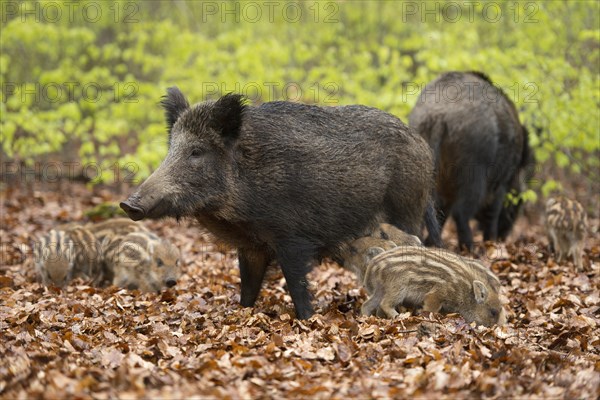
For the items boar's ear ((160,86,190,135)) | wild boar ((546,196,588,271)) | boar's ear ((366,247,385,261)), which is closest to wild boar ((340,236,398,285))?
boar's ear ((366,247,385,261))

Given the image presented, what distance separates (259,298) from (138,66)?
14307 millimetres

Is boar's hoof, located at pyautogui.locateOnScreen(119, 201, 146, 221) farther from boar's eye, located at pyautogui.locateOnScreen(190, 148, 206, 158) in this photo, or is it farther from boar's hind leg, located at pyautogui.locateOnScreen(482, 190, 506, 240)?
boar's hind leg, located at pyautogui.locateOnScreen(482, 190, 506, 240)

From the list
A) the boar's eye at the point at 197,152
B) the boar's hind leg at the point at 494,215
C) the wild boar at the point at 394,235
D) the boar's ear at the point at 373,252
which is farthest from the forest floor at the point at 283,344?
the boar's hind leg at the point at 494,215

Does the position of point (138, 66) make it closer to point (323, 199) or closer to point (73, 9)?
point (73, 9)

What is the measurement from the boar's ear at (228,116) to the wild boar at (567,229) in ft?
15.6

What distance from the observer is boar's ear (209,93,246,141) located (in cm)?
649

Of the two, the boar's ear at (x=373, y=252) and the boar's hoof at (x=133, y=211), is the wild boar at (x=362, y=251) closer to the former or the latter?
the boar's ear at (x=373, y=252)

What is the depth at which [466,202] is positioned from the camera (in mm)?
10336

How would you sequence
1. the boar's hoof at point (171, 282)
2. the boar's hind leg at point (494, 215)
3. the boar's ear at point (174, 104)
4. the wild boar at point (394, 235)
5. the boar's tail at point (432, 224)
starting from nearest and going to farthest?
1. the boar's ear at point (174, 104)
2. the wild boar at point (394, 235)
3. the boar's tail at point (432, 224)
4. the boar's hoof at point (171, 282)
5. the boar's hind leg at point (494, 215)

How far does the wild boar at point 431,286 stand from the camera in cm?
657

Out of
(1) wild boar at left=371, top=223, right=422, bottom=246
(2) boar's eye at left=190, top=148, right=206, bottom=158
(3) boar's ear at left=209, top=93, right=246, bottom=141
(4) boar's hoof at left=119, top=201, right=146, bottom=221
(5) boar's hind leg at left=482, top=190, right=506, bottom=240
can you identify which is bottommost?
(5) boar's hind leg at left=482, top=190, right=506, bottom=240

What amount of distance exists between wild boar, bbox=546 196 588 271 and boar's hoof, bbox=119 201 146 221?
548cm

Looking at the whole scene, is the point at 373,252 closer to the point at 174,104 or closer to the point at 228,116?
the point at 228,116

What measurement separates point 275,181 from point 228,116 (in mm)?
685
